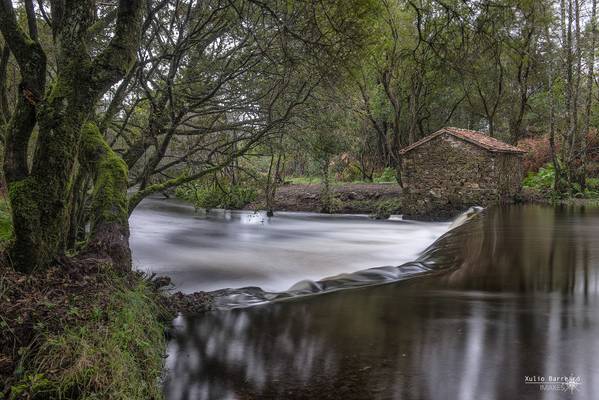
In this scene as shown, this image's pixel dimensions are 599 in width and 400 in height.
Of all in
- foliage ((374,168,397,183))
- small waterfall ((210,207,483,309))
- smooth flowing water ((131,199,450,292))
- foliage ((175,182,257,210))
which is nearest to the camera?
small waterfall ((210,207,483,309))

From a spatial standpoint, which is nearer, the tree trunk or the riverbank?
the riverbank

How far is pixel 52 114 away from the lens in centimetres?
415

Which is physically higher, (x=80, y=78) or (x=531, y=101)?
(x=531, y=101)

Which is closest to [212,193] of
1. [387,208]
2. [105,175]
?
[387,208]

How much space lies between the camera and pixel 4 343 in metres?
3.35

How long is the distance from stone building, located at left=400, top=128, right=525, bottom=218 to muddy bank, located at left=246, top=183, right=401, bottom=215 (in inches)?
68.8

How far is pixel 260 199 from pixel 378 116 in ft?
27.2

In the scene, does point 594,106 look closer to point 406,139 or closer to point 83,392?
point 406,139

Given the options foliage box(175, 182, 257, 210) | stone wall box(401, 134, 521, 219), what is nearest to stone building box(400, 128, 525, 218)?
stone wall box(401, 134, 521, 219)

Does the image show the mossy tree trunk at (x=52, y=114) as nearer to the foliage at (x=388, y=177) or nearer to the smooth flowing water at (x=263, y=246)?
the smooth flowing water at (x=263, y=246)

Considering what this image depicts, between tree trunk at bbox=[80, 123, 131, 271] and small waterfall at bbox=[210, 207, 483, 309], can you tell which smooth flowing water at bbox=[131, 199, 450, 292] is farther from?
tree trunk at bbox=[80, 123, 131, 271]

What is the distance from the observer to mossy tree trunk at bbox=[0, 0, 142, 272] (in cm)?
418

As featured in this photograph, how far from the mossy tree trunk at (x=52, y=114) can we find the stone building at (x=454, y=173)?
17.6 m

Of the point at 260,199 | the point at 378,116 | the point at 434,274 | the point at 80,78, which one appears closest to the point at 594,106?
the point at 378,116
